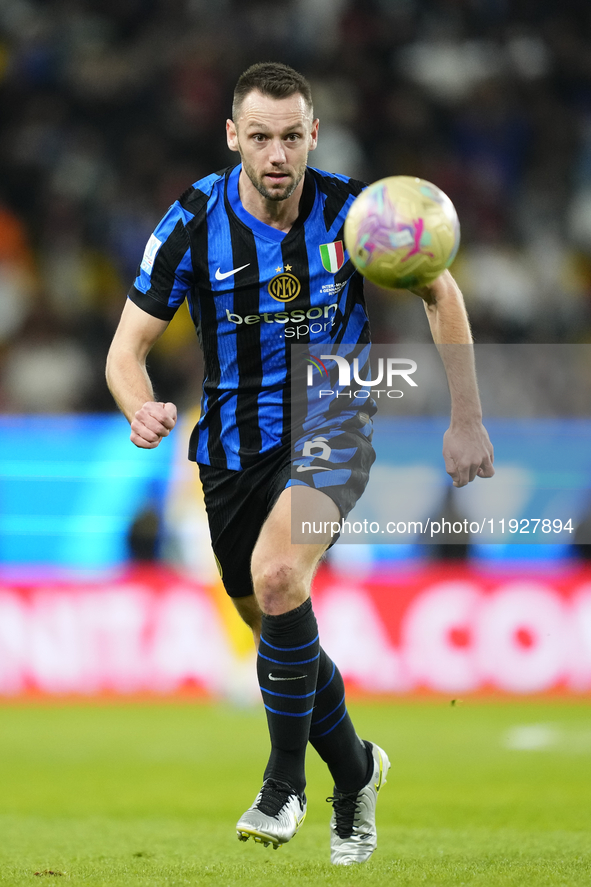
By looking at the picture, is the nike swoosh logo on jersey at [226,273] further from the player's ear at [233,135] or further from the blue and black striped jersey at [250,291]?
the player's ear at [233,135]

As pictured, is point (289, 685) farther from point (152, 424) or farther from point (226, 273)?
point (226, 273)

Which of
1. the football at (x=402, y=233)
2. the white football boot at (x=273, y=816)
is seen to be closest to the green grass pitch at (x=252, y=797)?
the white football boot at (x=273, y=816)

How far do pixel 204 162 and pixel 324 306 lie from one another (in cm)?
876

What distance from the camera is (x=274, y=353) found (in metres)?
3.92

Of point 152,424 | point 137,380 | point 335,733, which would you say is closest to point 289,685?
point 335,733

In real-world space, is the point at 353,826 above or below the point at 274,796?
below

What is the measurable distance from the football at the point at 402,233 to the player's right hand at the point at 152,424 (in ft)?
2.42

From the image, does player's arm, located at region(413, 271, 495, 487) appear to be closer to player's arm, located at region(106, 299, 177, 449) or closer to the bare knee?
the bare knee

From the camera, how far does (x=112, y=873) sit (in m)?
3.64

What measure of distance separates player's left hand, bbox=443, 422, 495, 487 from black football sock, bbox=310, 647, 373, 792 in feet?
2.56

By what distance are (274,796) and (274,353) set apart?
1.45 meters

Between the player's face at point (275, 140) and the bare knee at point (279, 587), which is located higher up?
the player's face at point (275, 140)

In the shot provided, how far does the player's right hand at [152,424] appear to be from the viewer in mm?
3395

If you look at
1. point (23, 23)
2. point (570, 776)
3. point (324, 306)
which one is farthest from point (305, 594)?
point (23, 23)
